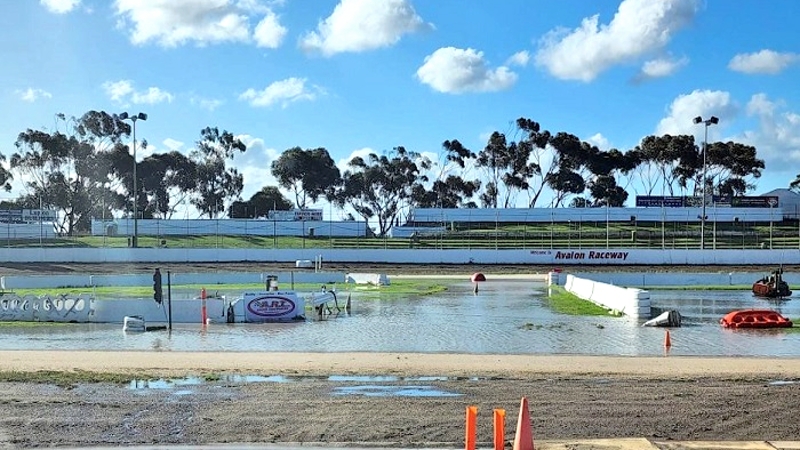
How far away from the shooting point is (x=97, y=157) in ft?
339

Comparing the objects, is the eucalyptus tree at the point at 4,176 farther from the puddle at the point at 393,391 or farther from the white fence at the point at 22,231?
the puddle at the point at 393,391

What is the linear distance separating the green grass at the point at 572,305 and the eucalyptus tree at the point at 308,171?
84068mm

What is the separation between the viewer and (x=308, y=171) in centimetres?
11825

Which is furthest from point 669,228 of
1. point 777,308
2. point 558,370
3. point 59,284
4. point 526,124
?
point 558,370

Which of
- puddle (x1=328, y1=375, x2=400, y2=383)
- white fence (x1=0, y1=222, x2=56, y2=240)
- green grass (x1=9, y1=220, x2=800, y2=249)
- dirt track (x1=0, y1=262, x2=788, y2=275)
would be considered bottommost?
dirt track (x1=0, y1=262, x2=788, y2=275)

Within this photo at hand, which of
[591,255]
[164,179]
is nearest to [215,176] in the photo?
[164,179]

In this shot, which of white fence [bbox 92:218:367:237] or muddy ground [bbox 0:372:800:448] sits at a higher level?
white fence [bbox 92:218:367:237]

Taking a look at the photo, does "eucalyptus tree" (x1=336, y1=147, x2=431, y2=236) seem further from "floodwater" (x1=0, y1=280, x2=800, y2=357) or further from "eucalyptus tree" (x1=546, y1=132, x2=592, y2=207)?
"floodwater" (x1=0, y1=280, x2=800, y2=357)

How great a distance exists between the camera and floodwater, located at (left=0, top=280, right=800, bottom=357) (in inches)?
752

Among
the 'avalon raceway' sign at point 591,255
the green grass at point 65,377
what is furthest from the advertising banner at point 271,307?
the 'avalon raceway' sign at point 591,255

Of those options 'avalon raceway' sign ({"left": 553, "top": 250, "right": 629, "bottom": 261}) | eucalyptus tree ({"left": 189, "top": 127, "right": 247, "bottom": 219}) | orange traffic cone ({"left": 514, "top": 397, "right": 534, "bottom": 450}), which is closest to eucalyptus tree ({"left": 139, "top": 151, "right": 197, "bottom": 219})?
eucalyptus tree ({"left": 189, "top": 127, "right": 247, "bottom": 219})

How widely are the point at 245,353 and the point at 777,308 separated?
21772 mm

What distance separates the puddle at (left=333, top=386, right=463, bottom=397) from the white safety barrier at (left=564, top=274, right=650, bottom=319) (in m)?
15.2

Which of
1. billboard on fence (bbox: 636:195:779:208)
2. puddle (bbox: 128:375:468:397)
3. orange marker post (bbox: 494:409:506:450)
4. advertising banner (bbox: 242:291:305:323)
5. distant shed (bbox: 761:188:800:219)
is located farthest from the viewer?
distant shed (bbox: 761:188:800:219)
